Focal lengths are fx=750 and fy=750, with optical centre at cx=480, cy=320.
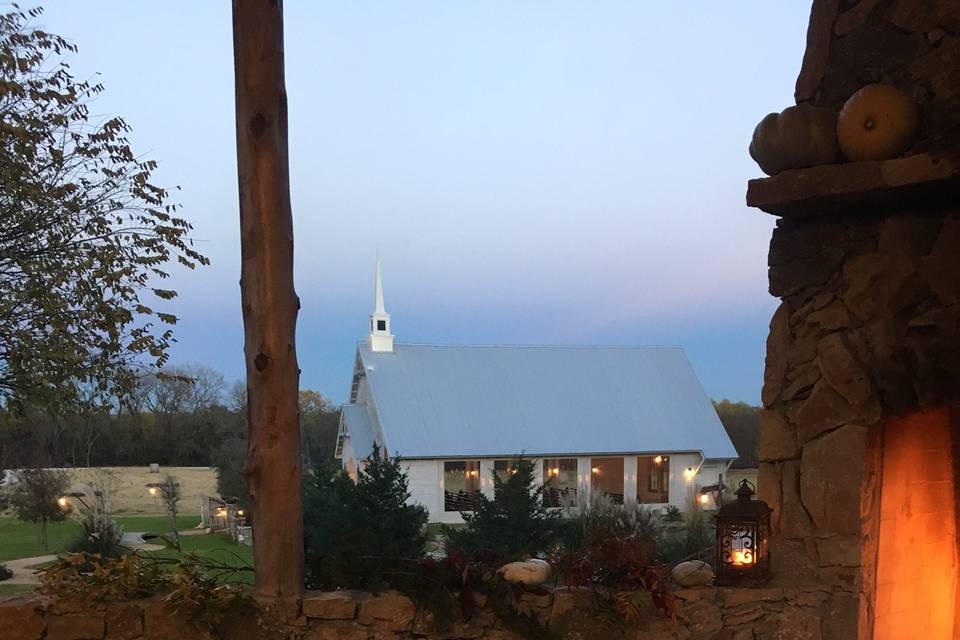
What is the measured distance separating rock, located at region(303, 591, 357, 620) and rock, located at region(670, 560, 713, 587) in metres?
1.19

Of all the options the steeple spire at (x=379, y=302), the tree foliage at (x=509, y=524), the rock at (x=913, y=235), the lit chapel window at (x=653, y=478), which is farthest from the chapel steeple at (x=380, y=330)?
the rock at (x=913, y=235)

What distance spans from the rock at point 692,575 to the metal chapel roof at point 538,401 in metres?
8.86

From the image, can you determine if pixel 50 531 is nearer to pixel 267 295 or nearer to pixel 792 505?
pixel 267 295

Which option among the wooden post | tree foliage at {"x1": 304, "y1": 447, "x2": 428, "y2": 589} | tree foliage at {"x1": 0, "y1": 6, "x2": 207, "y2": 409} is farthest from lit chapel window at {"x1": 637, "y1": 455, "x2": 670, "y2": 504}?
the wooden post

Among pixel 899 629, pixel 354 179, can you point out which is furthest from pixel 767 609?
pixel 354 179

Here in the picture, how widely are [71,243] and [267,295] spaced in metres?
2.68

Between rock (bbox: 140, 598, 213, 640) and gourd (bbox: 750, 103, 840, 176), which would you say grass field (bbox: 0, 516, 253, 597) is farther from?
gourd (bbox: 750, 103, 840, 176)

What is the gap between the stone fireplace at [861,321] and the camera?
2564 millimetres

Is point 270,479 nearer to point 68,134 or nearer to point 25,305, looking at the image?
point 25,305

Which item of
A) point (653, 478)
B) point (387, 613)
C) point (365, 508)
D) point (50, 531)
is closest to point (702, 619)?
point (387, 613)

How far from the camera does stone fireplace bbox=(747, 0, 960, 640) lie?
256cm

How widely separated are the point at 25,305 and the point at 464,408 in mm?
8711

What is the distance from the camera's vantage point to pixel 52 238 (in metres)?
4.48

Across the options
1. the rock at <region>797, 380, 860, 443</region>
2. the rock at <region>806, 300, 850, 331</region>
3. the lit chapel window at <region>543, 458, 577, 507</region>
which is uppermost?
the rock at <region>806, 300, 850, 331</region>
